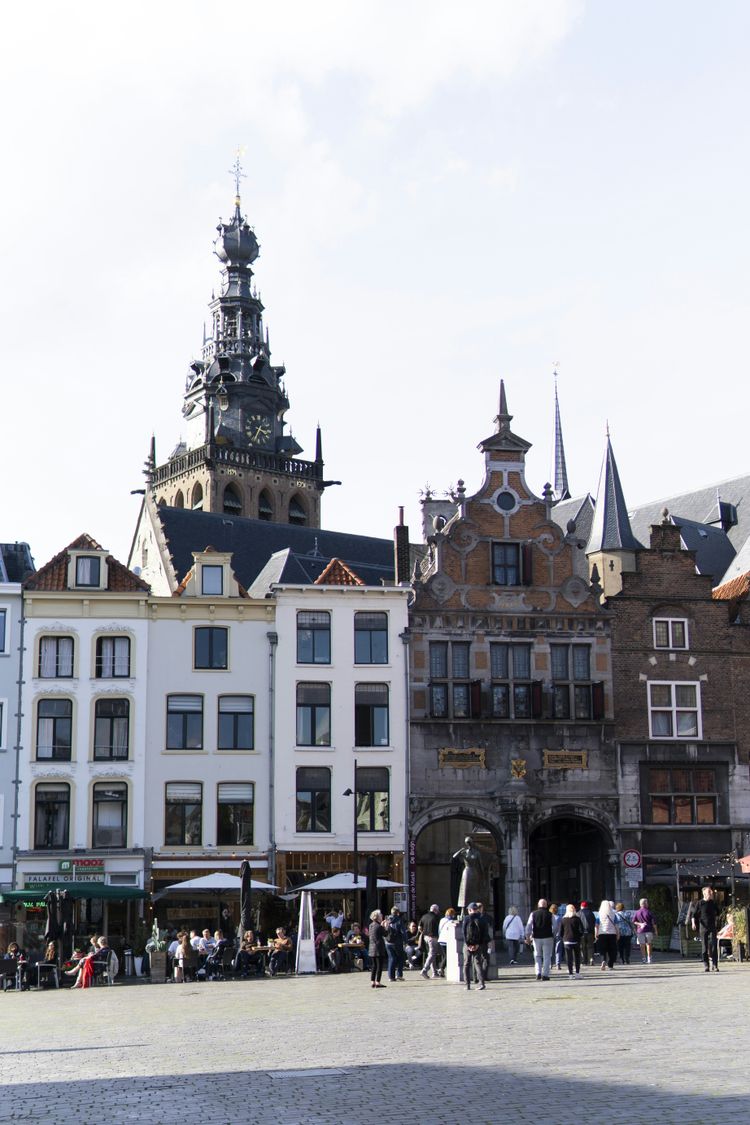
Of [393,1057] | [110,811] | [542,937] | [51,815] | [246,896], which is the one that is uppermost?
[110,811]

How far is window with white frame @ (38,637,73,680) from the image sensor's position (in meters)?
49.2

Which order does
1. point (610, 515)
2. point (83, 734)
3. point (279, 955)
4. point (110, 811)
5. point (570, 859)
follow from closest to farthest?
point (279, 955)
point (110, 811)
point (83, 734)
point (570, 859)
point (610, 515)

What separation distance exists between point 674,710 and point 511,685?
5.39m

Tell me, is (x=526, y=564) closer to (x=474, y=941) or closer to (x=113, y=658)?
(x=113, y=658)

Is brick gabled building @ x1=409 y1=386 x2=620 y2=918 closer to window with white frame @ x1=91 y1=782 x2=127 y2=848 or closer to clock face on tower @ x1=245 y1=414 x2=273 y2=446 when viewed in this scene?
window with white frame @ x1=91 y1=782 x2=127 y2=848

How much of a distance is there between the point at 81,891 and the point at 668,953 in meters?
15.6

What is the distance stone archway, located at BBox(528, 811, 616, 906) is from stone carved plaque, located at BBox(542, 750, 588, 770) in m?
1.47

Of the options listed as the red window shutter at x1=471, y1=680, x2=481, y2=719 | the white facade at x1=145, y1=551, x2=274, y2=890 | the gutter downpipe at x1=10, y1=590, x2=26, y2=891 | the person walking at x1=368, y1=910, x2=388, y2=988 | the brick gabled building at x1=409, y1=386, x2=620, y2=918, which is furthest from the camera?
the red window shutter at x1=471, y1=680, x2=481, y2=719

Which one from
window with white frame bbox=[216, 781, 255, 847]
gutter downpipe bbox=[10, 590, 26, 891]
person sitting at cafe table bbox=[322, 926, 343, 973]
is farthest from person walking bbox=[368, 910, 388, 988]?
gutter downpipe bbox=[10, 590, 26, 891]

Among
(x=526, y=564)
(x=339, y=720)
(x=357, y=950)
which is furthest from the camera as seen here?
(x=526, y=564)

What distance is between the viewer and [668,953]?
41.0 m

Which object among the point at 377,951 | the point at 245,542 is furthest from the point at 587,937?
the point at 245,542

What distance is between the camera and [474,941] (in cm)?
2978

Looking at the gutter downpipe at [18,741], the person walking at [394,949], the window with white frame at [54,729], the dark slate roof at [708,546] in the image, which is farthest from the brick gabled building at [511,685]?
the person walking at [394,949]
